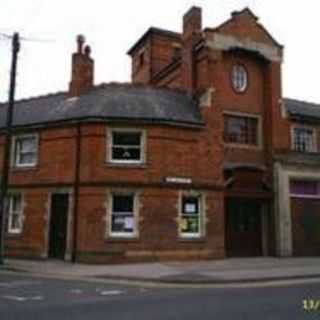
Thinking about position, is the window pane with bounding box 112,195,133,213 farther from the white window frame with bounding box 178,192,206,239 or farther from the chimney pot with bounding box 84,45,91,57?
the chimney pot with bounding box 84,45,91,57

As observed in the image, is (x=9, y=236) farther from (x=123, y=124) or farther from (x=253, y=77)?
(x=253, y=77)

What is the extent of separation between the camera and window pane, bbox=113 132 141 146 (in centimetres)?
2405

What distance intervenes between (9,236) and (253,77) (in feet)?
46.8

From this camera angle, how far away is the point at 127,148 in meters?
24.0

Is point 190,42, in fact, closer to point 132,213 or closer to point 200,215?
point 200,215

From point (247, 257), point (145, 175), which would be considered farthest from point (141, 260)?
point (247, 257)

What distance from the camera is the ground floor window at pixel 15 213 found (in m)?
25.3

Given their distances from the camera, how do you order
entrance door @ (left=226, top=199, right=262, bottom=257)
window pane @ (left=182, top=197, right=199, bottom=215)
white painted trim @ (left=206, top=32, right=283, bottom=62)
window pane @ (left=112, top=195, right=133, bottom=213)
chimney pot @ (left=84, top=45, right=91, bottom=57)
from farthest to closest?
chimney pot @ (left=84, top=45, right=91, bottom=57) → white painted trim @ (left=206, top=32, right=283, bottom=62) → entrance door @ (left=226, top=199, right=262, bottom=257) → window pane @ (left=182, top=197, right=199, bottom=215) → window pane @ (left=112, top=195, right=133, bottom=213)

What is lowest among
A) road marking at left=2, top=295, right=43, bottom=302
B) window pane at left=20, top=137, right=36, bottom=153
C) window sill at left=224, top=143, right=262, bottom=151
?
road marking at left=2, top=295, right=43, bottom=302

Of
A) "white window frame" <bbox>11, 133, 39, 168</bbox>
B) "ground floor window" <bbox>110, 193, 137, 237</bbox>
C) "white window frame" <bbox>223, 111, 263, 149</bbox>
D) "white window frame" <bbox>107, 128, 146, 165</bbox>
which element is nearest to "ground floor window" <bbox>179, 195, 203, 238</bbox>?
"ground floor window" <bbox>110, 193, 137, 237</bbox>

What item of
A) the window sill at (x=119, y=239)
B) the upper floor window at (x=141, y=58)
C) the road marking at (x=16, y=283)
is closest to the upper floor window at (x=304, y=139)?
the window sill at (x=119, y=239)

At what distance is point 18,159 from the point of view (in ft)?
85.2

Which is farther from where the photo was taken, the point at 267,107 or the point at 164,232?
the point at 267,107

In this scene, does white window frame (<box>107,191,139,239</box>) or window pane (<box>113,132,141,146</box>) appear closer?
white window frame (<box>107,191,139,239</box>)
